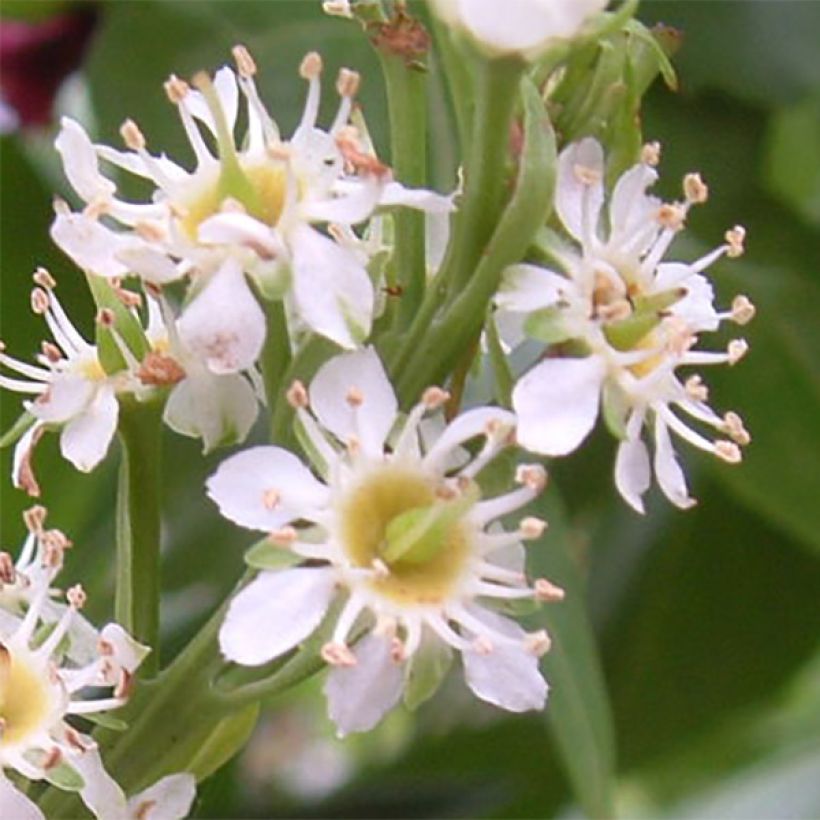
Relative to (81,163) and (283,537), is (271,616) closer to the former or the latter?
(283,537)

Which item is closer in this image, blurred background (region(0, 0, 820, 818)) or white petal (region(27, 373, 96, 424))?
white petal (region(27, 373, 96, 424))

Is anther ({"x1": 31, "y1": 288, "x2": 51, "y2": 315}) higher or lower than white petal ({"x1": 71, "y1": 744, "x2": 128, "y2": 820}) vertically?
higher

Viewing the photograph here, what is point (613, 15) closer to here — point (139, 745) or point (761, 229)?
point (139, 745)

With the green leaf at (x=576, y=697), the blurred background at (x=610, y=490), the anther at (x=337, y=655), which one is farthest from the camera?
the blurred background at (x=610, y=490)

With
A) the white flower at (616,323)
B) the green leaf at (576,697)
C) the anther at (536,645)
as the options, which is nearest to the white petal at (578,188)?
the white flower at (616,323)

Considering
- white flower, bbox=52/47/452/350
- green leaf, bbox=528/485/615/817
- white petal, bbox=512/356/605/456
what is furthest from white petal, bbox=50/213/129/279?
green leaf, bbox=528/485/615/817

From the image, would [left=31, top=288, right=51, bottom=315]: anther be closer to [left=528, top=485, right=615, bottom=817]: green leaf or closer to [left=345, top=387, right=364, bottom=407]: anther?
[left=345, top=387, right=364, bottom=407]: anther

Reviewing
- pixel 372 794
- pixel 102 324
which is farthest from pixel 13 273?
pixel 102 324

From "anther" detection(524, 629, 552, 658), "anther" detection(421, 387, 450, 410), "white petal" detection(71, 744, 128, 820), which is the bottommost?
"white petal" detection(71, 744, 128, 820)

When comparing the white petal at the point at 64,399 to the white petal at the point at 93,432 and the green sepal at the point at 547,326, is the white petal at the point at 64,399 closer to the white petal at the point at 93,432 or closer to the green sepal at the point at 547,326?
the white petal at the point at 93,432
